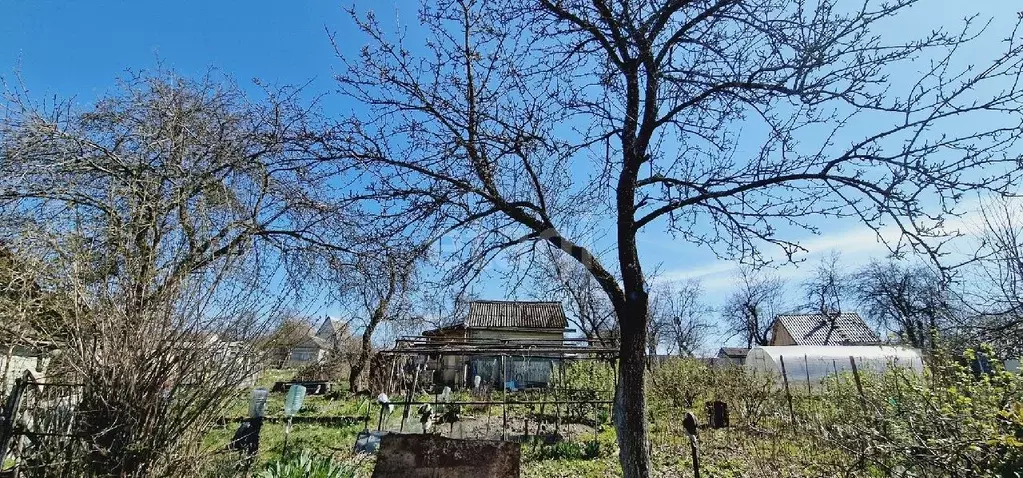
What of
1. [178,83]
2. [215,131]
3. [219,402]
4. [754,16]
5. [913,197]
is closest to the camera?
[913,197]

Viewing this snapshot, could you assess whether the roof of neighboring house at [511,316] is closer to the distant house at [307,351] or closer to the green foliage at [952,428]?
the distant house at [307,351]

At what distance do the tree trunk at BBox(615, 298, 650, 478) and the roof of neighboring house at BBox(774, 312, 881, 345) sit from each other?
1356 inches

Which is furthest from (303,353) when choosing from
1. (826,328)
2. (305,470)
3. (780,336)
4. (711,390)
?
(780,336)

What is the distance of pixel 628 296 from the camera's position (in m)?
4.75

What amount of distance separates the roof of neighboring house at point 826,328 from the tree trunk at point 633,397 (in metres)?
34.4

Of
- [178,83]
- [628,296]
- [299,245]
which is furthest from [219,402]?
[178,83]

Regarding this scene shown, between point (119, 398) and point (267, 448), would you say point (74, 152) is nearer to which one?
point (119, 398)

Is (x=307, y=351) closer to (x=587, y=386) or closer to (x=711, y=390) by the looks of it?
(x=587, y=386)

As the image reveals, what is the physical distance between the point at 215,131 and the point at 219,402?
5.03 m

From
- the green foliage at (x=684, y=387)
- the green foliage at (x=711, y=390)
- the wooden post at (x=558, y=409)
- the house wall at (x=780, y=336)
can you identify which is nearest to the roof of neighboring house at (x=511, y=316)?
the wooden post at (x=558, y=409)

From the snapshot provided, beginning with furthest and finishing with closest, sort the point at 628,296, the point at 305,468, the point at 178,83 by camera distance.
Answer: the point at 178,83 < the point at 305,468 < the point at 628,296

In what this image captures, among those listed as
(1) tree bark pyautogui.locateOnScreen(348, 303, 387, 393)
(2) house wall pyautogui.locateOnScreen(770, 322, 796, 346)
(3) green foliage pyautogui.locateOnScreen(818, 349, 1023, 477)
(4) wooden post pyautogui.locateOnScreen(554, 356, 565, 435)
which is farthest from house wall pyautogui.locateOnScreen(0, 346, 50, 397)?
(2) house wall pyautogui.locateOnScreen(770, 322, 796, 346)

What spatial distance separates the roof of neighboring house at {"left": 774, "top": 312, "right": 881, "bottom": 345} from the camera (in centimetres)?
3350

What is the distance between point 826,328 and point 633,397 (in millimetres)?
39334
